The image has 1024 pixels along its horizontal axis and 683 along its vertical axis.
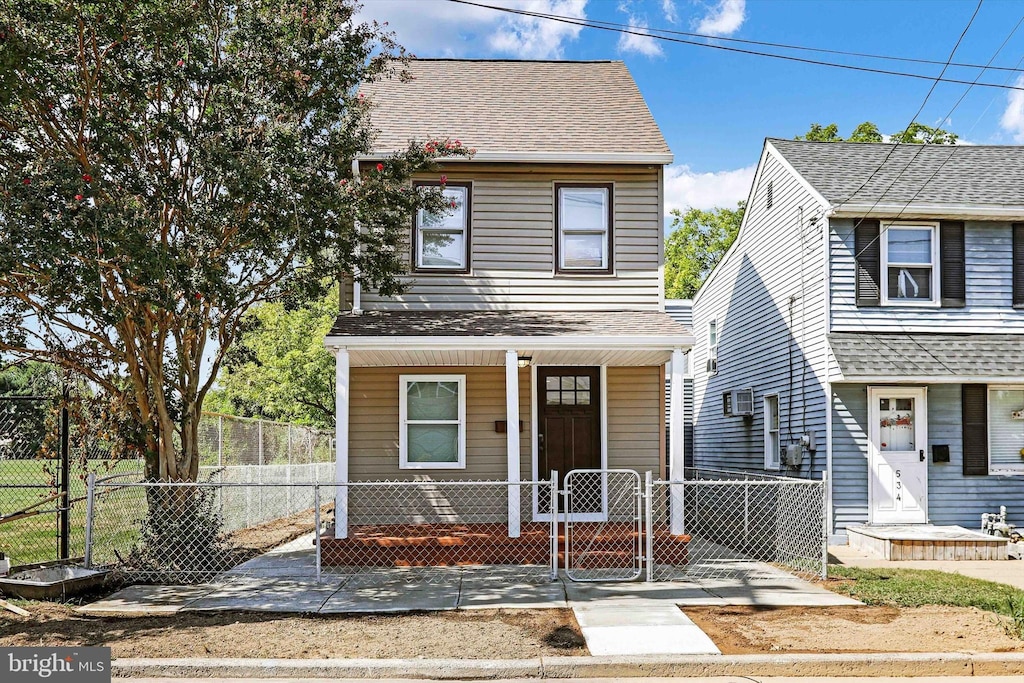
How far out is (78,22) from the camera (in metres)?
9.05

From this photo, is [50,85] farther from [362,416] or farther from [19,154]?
[362,416]

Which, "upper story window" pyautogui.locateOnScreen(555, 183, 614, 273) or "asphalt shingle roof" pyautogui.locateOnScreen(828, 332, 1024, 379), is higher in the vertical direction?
"upper story window" pyautogui.locateOnScreen(555, 183, 614, 273)

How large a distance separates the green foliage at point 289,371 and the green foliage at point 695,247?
15592mm

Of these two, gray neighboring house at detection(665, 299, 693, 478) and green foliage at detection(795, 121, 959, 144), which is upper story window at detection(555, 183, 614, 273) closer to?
gray neighboring house at detection(665, 299, 693, 478)

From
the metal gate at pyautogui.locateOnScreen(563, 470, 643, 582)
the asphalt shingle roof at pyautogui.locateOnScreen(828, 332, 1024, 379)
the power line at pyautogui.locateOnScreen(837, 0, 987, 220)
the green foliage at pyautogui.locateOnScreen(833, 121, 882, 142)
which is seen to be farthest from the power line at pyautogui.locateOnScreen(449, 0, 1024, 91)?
the green foliage at pyautogui.locateOnScreen(833, 121, 882, 142)

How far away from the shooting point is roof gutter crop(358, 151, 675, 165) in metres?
12.1

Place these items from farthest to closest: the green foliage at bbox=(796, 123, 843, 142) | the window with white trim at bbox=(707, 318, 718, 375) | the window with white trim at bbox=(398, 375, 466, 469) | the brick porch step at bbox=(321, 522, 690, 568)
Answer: the green foliage at bbox=(796, 123, 843, 142) < the window with white trim at bbox=(707, 318, 718, 375) < the window with white trim at bbox=(398, 375, 466, 469) < the brick porch step at bbox=(321, 522, 690, 568)

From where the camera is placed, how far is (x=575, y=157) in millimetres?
12195

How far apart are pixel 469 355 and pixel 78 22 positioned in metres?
5.82

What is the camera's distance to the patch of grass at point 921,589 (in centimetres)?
834

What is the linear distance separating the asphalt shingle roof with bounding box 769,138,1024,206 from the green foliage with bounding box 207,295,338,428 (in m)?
17.9

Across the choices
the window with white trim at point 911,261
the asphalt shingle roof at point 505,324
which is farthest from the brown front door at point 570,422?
the window with white trim at point 911,261

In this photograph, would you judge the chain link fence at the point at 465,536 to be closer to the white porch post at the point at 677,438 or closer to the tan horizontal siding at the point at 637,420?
the white porch post at the point at 677,438

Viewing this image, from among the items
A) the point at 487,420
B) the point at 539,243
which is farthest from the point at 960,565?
the point at 539,243
